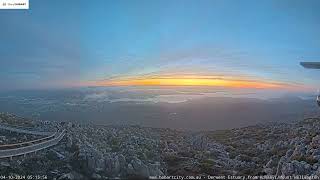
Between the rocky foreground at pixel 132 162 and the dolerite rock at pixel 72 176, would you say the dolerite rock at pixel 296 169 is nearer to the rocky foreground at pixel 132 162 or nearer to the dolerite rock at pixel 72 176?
the rocky foreground at pixel 132 162

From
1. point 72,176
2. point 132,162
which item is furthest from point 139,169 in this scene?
point 72,176

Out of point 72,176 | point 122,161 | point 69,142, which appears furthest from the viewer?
point 69,142

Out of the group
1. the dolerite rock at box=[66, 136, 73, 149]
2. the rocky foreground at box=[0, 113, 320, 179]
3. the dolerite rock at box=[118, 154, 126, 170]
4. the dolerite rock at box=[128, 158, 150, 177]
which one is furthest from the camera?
the dolerite rock at box=[66, 136, 73, 149]

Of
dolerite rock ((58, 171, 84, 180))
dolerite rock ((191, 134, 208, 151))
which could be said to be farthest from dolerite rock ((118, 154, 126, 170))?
dolerite rock ((191, 134, 208, 151))

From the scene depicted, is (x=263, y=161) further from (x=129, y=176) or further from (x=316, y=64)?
(x=129, y=176)

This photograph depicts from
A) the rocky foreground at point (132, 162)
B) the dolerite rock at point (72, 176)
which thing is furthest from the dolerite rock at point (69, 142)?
the dolerite rock at point (72, 176)

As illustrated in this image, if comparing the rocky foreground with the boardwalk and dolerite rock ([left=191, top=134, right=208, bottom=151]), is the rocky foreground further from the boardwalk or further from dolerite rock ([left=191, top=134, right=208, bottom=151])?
dolerite rock ([left=191, top=134, right=208, bottom=151])

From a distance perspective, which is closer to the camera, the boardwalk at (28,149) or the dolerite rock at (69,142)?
the boardwalk at (28,149)

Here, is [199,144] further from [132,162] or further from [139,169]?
[139,169]
